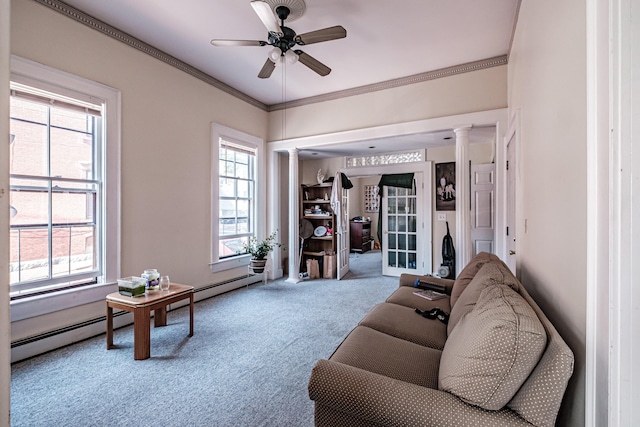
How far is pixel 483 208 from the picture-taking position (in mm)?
4480

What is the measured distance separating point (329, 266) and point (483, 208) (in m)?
2.75

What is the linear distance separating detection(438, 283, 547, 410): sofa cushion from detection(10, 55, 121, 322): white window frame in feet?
10.3

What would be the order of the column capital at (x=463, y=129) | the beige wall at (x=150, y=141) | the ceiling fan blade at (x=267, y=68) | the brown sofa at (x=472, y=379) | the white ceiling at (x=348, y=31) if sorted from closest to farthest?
the brown sofa at (x=472, y=379) → the beige wall at (x=150, y=141) → the white ceiling at (x=348, y=31) → the ceiling fan blade at (x=267, y=68) → the column capital at (x=463, y=129)

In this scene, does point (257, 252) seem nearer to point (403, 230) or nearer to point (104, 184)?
point (104, 184)

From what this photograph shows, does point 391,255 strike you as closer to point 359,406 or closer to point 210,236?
point 210,236

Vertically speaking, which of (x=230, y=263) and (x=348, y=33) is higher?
(x=348, y=33)

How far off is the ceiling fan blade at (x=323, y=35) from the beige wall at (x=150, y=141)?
1973mm

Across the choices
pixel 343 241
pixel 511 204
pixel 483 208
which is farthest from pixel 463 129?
pixel 343 241

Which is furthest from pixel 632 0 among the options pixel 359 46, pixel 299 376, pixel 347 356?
pixel 359 46

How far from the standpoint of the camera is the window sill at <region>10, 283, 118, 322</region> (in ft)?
7.57

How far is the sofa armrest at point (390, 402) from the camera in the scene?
977mm

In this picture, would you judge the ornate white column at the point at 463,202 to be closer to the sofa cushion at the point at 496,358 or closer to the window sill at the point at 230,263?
the sofa cushion at the point at 496,358

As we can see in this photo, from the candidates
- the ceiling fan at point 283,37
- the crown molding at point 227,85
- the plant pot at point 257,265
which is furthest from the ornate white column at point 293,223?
the ceiling fan at point 283,37

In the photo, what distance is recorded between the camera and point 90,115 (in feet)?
9.15
